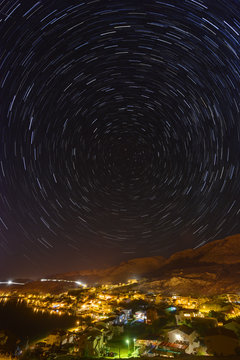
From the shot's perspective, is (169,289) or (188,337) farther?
(169,289)

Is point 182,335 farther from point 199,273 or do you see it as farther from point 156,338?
point 199,273

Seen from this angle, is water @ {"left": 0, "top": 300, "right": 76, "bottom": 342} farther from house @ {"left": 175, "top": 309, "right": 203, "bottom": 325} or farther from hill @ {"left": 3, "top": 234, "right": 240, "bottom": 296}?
hill @ {"left": 3, "top": 234, "right": 240, "bottom": 296}

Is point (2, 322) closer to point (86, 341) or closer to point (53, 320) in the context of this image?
point (53, 320)

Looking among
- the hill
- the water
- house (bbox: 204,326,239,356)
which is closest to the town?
house (bbox: 204,326,239,356)

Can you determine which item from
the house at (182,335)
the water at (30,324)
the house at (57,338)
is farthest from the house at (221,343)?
the water at (30,324)

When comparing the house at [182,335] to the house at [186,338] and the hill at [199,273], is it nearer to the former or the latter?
the house at [186,338]

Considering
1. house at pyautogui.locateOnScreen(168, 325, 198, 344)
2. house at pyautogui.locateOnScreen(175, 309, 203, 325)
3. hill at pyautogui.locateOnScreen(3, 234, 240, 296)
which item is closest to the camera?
house at pyautogui.locateOnScreen(168, 325, 198, 344)

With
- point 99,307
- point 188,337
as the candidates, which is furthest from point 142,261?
point 188,337

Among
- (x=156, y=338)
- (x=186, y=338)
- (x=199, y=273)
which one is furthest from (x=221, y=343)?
(x=199, y=273)
